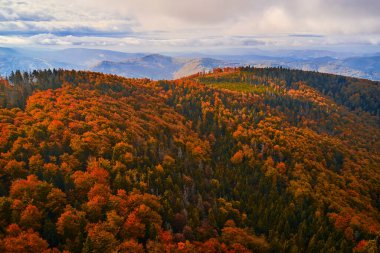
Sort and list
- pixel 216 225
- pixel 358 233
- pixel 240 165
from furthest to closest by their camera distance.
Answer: pixel 240 165, pixel 358 233, pixel 216 225

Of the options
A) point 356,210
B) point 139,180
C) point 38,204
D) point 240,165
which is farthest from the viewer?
point 240,165

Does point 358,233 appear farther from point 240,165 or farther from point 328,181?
point 240,165

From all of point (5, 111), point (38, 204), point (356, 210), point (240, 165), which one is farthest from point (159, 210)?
point (356, 210)

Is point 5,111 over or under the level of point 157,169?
over

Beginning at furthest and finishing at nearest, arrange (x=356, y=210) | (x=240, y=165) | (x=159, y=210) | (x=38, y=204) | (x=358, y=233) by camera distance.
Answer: (x=240, y=165) → (x=356, y=210) → (x=358, y=233) → (x=159, y=210) → (x=38, y=204)

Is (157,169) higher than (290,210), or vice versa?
(157,169)

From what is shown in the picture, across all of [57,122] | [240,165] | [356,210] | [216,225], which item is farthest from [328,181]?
[57,122]

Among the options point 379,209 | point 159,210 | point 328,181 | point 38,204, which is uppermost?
point 38,204

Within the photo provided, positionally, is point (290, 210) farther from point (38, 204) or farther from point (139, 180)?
point (38, 204)

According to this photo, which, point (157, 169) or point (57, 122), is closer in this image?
point (157, 169)
